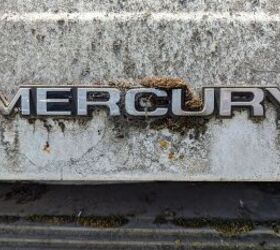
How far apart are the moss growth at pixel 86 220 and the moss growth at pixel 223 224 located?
28 cm

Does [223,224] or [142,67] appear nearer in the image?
[142,67]

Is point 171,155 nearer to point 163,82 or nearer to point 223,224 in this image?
point 163,82

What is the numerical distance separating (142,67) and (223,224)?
2.92ft

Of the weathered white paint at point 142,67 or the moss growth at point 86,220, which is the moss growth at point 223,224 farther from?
the weathered white paint at point 142,67

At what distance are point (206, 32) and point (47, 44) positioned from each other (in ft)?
2.05

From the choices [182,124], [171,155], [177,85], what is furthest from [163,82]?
[171,155]

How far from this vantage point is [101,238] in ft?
7.75

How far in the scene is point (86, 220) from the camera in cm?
245

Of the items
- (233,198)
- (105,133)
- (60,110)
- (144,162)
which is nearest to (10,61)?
(60,110)

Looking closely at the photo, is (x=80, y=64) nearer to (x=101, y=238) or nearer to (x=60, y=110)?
(x=60, y=110)

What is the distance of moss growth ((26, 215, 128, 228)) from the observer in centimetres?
242

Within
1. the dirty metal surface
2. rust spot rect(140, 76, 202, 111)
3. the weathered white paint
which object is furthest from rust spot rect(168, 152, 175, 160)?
the dirty metal surface

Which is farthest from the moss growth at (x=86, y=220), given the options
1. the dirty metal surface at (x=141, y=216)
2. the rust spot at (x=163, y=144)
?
the rust spot at (x=163, y=144)

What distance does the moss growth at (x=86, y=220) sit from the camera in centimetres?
242
